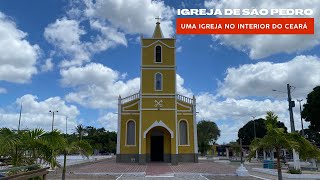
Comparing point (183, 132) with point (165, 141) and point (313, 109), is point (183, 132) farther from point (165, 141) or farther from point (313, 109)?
point (313, 109)

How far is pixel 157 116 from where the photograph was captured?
28.0 meters

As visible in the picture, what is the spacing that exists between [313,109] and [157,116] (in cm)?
1735

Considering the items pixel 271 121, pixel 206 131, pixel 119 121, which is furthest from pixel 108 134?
pixel 271 121

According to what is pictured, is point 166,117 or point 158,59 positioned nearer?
point 166,117

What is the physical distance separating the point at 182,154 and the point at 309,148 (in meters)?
17.8

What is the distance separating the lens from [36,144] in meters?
8.05

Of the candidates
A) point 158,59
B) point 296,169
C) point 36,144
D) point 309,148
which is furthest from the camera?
point 158,59

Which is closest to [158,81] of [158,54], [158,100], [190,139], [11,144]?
[158,100]

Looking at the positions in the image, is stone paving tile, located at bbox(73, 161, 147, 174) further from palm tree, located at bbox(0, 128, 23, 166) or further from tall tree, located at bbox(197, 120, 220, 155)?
tall tree, located at bbox(197, 120, 220, 155)

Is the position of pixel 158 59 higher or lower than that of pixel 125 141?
higher

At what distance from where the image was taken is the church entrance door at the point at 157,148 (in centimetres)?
2962

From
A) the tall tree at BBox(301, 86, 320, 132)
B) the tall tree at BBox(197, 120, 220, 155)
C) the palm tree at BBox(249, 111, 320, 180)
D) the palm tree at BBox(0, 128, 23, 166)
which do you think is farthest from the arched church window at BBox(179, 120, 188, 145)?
the tall tree at BBox(197, 120, 220, 155)

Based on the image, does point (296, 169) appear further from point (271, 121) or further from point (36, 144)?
point (36, 144)

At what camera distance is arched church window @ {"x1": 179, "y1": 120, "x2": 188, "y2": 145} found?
29.5 m
